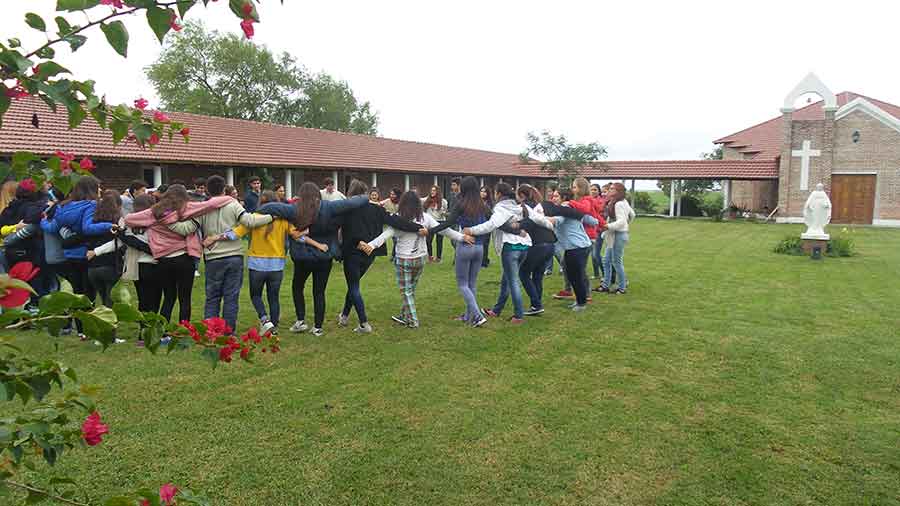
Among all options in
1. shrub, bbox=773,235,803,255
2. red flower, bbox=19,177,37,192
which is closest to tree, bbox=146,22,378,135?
shrub, bbox=773,235,803,255

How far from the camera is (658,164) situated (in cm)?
3600

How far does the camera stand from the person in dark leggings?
250 inches

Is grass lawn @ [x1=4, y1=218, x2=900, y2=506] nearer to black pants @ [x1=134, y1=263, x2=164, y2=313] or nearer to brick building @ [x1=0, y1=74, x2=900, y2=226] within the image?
black pants @ [x1=134, y1=263, x2=164, y2=313]

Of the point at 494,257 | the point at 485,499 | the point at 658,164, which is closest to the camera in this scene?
the point at 485,499

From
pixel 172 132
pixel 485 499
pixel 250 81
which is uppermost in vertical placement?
pixel 250 81

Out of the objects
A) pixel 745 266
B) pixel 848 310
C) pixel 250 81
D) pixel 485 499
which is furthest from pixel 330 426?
pixel 250 81

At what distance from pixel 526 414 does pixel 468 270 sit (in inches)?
115

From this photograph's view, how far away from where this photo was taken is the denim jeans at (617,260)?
30.2 feet

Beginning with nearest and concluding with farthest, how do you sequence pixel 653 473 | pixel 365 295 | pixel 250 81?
pixel 653 473 < pixel 365 295 < pixel 250 81

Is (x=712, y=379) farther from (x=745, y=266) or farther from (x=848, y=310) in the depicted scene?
(x=745, y=266)

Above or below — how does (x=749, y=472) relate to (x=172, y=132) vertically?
below

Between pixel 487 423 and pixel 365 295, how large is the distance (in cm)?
506

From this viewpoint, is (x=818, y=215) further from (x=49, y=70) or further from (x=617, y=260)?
(x=49, y=70)

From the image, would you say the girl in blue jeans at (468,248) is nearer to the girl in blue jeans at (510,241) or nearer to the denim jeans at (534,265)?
the girl in blue jeans at (510,241)
